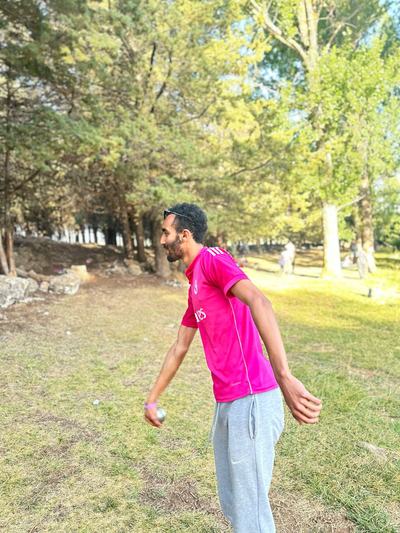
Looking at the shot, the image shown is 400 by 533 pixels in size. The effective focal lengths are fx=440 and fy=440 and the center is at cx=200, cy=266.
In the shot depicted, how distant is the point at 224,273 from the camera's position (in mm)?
2162

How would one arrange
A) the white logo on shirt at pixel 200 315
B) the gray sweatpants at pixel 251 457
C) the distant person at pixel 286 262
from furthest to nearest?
the distant person at pixel 286 262, the white logo on shirt at pixel 200 315, the gray sweatpants at pixel 251 457

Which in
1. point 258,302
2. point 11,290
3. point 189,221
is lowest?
point 11,290

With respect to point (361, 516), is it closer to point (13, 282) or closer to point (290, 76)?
point (13, 282)

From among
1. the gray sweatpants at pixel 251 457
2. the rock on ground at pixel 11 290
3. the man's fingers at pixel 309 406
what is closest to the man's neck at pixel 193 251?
the gray sweatpants at pixel 251 457

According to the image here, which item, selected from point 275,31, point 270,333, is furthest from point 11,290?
point 275,31

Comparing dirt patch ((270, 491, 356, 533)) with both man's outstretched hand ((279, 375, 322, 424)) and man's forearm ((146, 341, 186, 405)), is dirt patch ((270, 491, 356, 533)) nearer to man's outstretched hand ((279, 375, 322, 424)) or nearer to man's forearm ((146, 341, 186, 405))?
man's forearm ((146, 341, 186, 405))

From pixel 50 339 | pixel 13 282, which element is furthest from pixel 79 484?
pixel 13 282

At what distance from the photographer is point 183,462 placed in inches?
158

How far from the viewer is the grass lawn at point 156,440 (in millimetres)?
3238

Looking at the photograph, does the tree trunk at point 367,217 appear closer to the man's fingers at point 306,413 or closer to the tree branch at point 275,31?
the tree branch at point 275,31

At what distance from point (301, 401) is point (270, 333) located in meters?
0.33

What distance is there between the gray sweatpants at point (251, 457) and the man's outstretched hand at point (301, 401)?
0.23 metres

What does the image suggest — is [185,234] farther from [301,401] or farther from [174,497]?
[174,497]

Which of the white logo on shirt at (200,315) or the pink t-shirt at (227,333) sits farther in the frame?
the white logo on shirt at (200,315)
